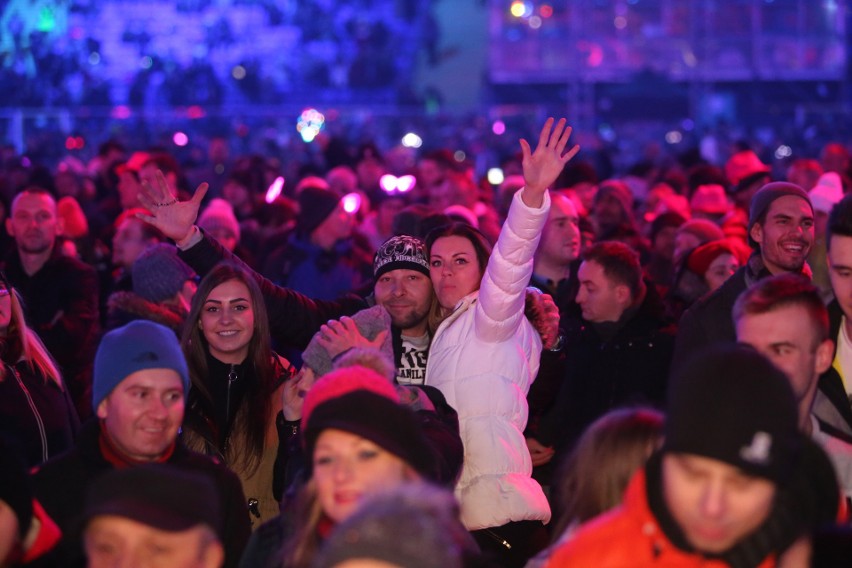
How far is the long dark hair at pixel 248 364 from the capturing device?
16.9 ft

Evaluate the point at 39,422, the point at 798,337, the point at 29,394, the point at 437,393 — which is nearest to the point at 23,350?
the point at 29,394

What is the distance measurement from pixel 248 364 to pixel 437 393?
3.83 ft

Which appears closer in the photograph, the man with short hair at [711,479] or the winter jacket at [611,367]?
the man with short hair at [711,479]

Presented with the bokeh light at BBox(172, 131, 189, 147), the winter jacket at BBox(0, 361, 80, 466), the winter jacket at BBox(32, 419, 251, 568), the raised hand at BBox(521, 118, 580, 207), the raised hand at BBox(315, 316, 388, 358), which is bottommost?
the winter jacket at BBox(32, 419, 251, 568)

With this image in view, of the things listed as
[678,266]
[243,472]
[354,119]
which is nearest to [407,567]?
[243,472]

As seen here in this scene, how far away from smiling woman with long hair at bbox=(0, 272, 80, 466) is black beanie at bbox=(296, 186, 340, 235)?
3.24 m

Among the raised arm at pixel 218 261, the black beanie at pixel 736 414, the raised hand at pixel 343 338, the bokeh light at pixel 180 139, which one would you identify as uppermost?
the bokeh light at pixel 180 139

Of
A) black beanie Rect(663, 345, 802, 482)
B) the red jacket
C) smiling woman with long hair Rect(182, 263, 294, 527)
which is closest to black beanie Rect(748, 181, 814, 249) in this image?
smiling woman with long hair Rect(182, 263, 294, 527)

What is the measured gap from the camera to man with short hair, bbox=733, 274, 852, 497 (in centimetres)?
388

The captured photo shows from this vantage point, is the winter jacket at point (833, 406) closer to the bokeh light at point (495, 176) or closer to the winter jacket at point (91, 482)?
the winter jacket at point (91, 482)

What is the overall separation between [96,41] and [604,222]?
1848 cm

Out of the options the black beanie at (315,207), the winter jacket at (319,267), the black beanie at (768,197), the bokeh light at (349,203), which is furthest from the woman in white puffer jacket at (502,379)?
the bokeh light at (349,203)

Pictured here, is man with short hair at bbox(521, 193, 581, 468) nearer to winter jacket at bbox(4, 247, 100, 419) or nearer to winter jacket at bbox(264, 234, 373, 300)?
winter jacket at bbox(264, 234, 373, 300)

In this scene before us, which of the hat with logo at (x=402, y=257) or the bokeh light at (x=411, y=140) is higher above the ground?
the bokeh light at (x=411, y=140)
